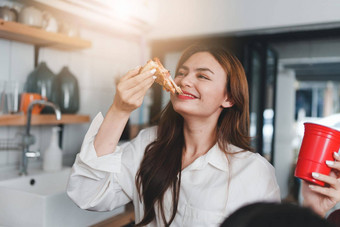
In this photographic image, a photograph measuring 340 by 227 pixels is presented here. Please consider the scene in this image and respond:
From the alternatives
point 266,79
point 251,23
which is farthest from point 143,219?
point 266,79

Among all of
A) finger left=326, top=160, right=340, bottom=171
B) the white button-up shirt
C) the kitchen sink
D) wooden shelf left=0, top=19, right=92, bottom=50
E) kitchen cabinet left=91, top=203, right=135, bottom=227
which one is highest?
wooden shelf left=0, top=19, right=92, bottom=50

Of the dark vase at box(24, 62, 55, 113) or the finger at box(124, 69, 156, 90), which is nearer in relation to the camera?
the finger at box(124, 69, 156, 90)

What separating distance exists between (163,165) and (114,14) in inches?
55.2

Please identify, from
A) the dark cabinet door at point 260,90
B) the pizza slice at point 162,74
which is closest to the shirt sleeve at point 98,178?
the pizza slice at point 162,74

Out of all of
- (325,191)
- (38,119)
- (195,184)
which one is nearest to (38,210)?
(38,119)

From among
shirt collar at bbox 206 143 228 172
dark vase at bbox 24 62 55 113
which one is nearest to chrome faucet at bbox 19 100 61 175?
dark vase at bbox 24 62 55 113

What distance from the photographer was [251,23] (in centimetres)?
256

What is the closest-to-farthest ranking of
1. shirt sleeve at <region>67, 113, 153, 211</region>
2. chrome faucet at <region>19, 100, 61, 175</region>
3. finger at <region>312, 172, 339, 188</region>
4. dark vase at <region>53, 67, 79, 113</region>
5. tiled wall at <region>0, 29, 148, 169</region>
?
finger at <region>312, 172, 339, 188</region>
shirt sleeve at <region>67, 113, 153, 211</region>
chrome faucet at <region>19, 100, 61, 175</region>
tiled wall at <region>0, 29, 148, 169</region>
dark vase at <region>53, 67, 79, 113</region>

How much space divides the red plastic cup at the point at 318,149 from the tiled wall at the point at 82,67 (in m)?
1.67

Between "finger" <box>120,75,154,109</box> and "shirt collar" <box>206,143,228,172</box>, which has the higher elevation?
"finger" <box>120,75,154,109</box>

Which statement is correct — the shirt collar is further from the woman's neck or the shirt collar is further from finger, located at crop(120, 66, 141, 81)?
finger, located at crop(120, 66, 141, 81)

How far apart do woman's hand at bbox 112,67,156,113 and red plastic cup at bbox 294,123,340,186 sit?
23.4 inches

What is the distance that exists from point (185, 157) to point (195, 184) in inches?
7.1

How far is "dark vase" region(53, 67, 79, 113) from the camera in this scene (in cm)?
210
